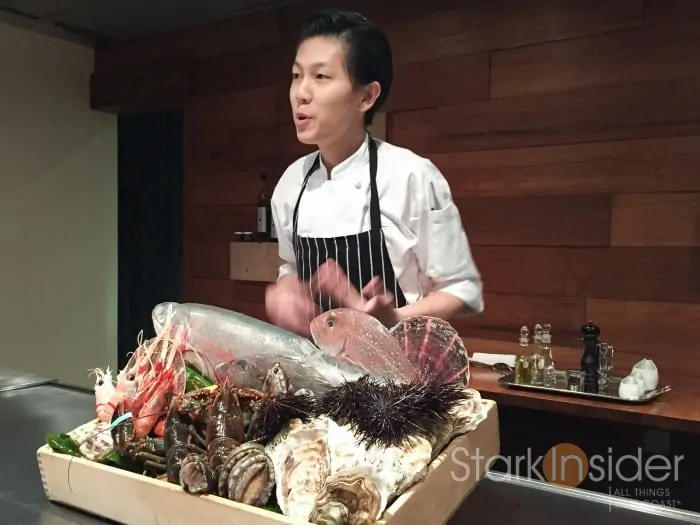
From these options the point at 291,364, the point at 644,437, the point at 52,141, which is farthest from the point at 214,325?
the point at 52,141

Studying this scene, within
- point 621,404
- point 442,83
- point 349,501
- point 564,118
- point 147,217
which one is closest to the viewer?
point 349,501

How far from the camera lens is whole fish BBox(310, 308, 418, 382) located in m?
0.65

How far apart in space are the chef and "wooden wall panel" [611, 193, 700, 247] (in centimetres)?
86

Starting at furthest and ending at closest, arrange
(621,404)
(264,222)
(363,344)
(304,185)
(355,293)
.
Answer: (264,222)
(621,404)
(304,185)
(355,293)
(363,344)

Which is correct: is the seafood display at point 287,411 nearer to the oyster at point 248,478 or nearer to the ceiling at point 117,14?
the oyster at point 248,478

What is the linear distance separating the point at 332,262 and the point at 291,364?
0.46m

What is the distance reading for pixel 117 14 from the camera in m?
2.46

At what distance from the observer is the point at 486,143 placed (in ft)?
6.59

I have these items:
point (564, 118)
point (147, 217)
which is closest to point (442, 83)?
point (564, 118)

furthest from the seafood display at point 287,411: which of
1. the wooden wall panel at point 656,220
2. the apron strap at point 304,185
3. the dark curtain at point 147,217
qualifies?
the dark curtain at point 147,217

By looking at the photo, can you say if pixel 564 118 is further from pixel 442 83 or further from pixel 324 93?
pixel 324 93

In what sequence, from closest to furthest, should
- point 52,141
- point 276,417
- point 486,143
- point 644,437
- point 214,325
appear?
point 276,417
point 214,325
point 644,437
point 486,143
point 52,141

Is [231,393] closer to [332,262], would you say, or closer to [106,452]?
[106,452]

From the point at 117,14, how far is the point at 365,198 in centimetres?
179
